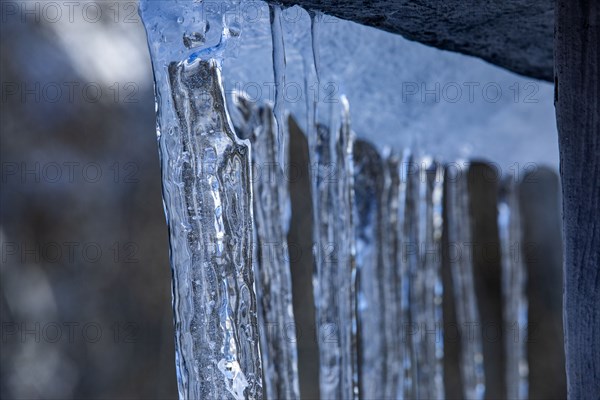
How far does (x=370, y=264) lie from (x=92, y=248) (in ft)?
22.6

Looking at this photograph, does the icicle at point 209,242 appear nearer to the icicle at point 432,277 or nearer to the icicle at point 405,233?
the icicle at point 405,233

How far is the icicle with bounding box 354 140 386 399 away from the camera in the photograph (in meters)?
2.36

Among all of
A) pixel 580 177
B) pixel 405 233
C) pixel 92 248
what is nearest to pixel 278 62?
pixel 580 177

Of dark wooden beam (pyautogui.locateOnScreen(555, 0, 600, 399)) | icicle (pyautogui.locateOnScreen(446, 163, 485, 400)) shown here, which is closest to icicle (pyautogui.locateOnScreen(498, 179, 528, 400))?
icicle (pyautogui.locateOnScreen(446, 163, 485, 400))

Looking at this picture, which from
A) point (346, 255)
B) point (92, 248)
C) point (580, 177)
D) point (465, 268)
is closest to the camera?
point (580, 177)

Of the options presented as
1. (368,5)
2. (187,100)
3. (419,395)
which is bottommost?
(419,395)

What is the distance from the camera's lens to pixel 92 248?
28.9 feet

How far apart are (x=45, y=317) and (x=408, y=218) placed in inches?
261

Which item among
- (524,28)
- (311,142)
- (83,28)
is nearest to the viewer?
(524,28)

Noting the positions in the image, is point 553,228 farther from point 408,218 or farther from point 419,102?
point 419,102

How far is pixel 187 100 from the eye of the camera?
122 cm

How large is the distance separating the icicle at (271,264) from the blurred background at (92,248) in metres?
6.03

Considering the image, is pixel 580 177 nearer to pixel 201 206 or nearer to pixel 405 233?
pixel 201 206

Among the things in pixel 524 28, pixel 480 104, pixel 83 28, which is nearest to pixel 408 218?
pixel 480 104
